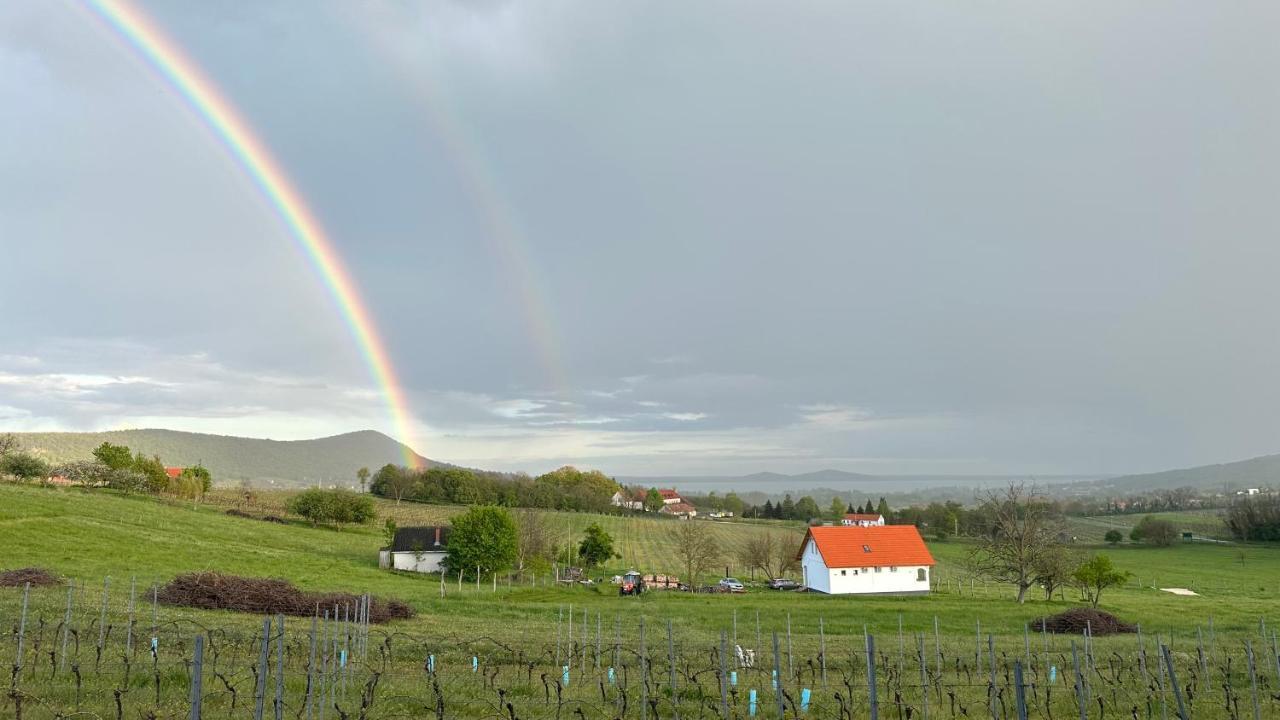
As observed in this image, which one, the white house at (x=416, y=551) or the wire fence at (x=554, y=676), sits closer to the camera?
the wire fence at (x=554, y=676)

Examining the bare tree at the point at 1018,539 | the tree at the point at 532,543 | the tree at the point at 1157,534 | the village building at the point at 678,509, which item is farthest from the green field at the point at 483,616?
the village building at the point at 678,509

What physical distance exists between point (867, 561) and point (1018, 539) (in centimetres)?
1037

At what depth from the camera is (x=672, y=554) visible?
7762 cm

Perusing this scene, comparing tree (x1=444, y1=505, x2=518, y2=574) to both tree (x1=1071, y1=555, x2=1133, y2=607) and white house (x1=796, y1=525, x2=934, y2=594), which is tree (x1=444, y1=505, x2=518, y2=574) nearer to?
white house (x1=796, y1=525, x2=934, y2=594)

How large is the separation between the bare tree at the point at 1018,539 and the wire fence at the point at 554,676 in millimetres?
16630

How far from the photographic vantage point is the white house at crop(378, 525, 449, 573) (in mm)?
57722

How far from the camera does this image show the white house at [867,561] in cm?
5141

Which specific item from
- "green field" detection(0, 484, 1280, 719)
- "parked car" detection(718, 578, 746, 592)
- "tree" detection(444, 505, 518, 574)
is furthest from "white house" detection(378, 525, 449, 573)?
"parked car" detection(718, 578, 746, 592)

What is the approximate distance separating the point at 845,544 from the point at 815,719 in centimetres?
4133

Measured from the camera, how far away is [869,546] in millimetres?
53031

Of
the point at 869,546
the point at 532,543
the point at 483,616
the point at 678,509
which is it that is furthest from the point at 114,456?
the point at 678,509

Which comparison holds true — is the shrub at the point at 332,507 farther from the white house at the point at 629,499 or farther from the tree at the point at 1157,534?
the tree at the point at 1157,534

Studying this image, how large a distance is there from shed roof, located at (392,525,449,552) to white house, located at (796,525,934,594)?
89.8 feet

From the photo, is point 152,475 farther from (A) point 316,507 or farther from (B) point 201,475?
(A) point 316,507
